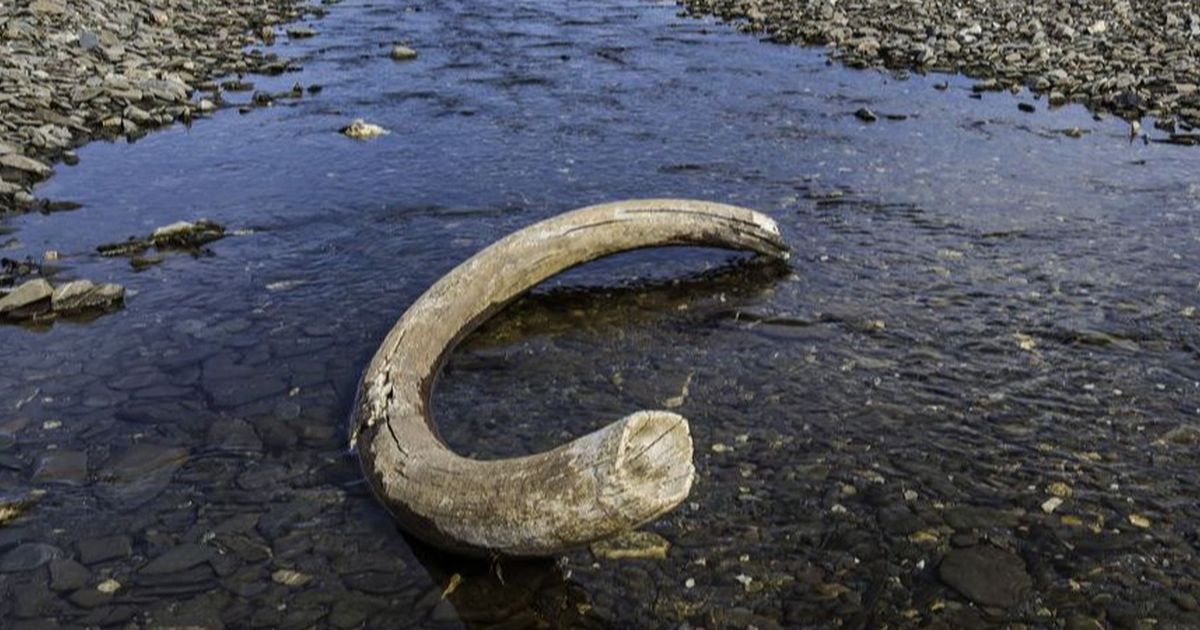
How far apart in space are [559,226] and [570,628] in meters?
4.47

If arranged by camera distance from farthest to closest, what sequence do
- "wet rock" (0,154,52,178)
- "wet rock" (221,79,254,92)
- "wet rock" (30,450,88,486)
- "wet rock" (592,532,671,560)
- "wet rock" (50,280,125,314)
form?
"wet rock" (221,79,254,92), "wet rock" (0,154,52,178), "wet rock" (50,280,125,314), "wet rock" (30,450,88,486), "wet rock" (592,532,671,560)

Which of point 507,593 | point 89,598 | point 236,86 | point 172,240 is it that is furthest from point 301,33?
point 507,593

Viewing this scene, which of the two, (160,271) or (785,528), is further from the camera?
(160,271)

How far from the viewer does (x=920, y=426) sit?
6.83 m

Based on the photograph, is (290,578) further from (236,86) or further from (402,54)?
(402,54)

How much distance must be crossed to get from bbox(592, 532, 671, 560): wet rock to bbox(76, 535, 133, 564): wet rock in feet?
9.04

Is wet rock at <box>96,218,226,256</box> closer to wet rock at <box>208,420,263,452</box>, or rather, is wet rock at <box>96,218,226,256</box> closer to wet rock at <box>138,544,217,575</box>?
wet rock at <box>208,420,263,452</box>

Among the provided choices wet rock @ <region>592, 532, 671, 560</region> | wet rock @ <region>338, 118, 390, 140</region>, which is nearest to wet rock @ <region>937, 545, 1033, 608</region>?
wet rock @ <region>592, 532, 671, 560</region>

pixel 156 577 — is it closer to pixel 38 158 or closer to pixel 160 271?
pixel 160 271

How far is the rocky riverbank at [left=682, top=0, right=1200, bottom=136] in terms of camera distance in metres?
15.7

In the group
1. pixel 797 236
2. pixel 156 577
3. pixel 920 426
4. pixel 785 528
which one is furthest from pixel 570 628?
pixel 797 236

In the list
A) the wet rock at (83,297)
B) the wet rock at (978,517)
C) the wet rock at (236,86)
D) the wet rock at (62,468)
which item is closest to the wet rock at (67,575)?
the wet rock at (62,468)

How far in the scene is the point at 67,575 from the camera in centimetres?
543

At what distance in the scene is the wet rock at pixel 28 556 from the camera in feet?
18.0
